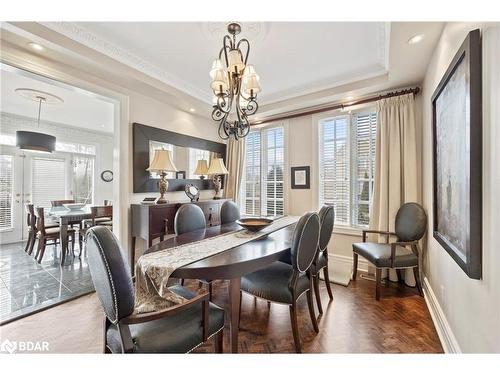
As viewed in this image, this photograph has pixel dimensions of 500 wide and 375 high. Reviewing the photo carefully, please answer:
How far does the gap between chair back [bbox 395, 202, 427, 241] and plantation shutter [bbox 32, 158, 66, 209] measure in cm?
710

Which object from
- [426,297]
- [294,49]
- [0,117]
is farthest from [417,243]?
[0,117]

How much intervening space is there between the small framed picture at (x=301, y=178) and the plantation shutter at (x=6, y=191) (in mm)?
5934

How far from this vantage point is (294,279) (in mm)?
1688

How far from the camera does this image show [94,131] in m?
5.98

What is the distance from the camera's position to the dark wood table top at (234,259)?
1.33 metres

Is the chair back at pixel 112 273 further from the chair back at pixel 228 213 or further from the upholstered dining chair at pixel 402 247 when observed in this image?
the upholstered dining chair at pixel 402 247

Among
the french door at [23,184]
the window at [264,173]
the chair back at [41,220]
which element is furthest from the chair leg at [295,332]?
the french door at [23,184]

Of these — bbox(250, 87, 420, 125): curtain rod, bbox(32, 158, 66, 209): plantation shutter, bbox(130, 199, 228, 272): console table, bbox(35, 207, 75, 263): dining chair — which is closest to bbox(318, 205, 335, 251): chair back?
bbox(250, 87, 420, 125): curtain rod

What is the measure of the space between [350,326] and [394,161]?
2.02 meters

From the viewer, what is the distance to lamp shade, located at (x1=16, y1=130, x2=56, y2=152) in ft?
11.1

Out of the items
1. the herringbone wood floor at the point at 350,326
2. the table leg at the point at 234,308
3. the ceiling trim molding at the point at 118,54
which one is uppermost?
the ceiling trim molding at the point at 118,54

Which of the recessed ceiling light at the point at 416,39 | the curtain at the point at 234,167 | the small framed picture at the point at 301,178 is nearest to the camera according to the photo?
the recessed ceiling light at the point at 416,39

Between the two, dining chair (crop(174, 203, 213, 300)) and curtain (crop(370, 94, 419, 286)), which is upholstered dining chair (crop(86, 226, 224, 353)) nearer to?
dining chair (crop(174, 203, 213, 300))

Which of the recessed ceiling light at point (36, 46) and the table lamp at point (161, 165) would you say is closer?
the recessed ceiling light at point (36, 46)
